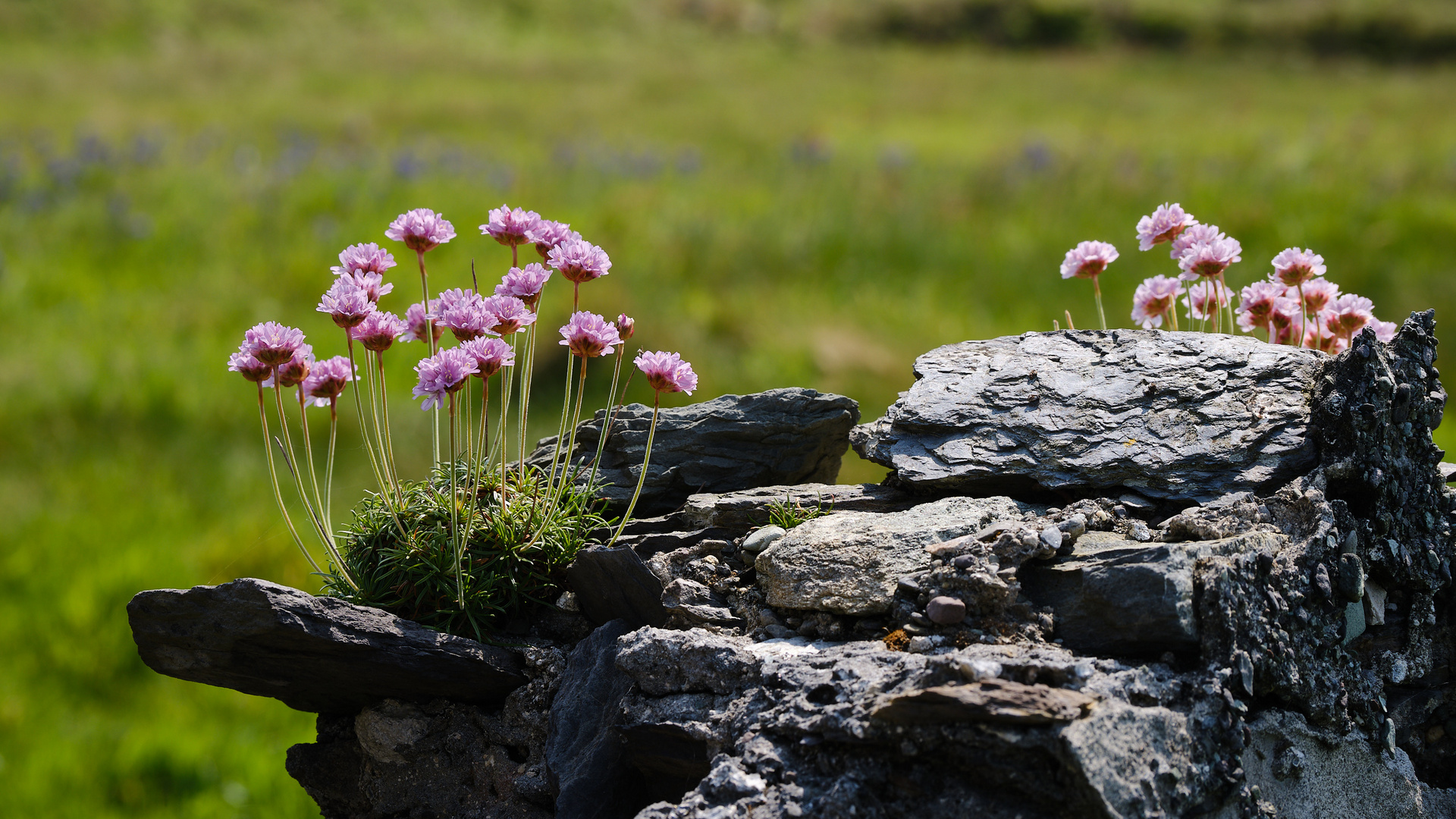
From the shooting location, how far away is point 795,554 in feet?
8.19

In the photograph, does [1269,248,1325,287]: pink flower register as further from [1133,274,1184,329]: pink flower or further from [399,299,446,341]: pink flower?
[399,299,446,341]: pink flower

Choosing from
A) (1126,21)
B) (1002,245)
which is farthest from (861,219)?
(1126,21)

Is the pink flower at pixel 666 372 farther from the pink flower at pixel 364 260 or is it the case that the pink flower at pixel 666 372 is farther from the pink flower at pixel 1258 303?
the pink flower at pixel 1258 303

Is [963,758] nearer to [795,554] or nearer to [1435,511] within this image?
[795,554]

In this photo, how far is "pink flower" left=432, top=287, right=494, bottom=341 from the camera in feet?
8.13

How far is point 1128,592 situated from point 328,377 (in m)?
2.14

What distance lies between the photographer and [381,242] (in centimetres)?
948

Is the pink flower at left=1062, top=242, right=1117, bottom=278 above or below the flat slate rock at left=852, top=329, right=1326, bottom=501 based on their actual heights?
above

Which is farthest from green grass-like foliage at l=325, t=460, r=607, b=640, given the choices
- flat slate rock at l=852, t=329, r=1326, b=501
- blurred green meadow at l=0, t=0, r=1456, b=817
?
blurred green meadow at l=0, t=0, r=1456, b=817

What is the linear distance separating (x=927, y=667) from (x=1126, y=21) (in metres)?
42.8

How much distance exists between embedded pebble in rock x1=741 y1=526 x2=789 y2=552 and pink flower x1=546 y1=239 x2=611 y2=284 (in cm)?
84

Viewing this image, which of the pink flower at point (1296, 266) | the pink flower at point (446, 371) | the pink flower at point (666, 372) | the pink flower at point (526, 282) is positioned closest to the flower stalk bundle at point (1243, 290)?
the pink flower at point (1296, 266)

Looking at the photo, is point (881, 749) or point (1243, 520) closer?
point (881, 749)

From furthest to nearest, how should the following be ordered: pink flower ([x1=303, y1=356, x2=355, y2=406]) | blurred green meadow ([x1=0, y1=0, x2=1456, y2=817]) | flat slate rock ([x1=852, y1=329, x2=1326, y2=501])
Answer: blurred green meadow ([x1=0, y1=0, x2=1456, y2=817])
pink flower ([x1=303, y1=356, x2=355, y2=406])
flat slate rock ([x1=852, y1=329, x2=1326, y2=501])
